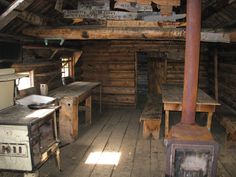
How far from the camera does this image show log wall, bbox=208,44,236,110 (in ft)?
27.3

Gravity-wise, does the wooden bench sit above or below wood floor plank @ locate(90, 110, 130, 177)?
above

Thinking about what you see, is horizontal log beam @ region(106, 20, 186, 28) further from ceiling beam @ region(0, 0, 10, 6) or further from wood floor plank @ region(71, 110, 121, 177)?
wood floor plank @ region(71, 110, 121, 177)

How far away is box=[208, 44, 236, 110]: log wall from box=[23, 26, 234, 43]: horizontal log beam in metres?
2.29

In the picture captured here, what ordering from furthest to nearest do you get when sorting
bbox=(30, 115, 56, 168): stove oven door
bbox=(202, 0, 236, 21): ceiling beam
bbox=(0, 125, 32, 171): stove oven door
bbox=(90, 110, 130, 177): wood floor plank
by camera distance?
bbox=(90, 110, 130, 177): wood floor plank, bbox=(202, 0, 236, 21): ceiling beam, bbox=(30, 115, 56, 168): stove oven door, bbox=(0, 125, 32, 171): stove oven door

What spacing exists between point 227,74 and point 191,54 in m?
5.67

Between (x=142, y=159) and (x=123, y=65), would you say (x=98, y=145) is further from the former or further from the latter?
(x=123, y=65)

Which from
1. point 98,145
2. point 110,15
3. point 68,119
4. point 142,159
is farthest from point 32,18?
point 142,159

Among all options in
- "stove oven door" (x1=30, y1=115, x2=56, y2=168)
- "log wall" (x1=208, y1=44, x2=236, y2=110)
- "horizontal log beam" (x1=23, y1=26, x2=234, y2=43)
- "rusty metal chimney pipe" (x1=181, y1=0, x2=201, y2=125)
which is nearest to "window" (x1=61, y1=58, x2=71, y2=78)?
"horizontal log beam" (x1=23, y1=26, x2=234, y2=43)

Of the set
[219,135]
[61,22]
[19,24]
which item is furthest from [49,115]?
[219,135]

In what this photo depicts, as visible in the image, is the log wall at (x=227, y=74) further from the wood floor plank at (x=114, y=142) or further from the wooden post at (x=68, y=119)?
the wooden post at (x=68, y=119)

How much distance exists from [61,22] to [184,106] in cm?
471

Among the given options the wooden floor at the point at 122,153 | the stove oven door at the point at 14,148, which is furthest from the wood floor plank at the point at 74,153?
the stove oven door at the point at 14,148

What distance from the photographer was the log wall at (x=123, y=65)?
11.0 metres

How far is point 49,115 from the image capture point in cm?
489
